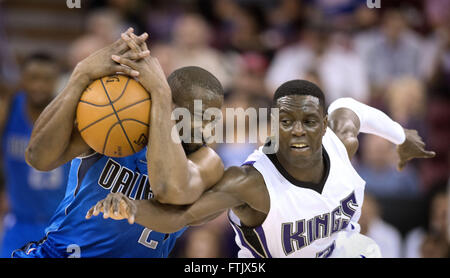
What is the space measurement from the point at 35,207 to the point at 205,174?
3492 mm

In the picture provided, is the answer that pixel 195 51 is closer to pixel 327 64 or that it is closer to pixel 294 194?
pixel 327 64

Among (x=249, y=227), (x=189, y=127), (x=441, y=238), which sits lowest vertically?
(x=441, y=238)

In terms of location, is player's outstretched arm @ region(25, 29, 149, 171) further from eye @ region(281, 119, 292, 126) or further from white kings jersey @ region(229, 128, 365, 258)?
white kings jersey @ region(229, 128, 365, 258)

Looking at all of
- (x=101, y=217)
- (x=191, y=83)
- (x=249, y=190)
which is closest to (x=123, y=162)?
Result: (x=101, y=217)

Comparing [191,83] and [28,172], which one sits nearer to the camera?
[191,83]

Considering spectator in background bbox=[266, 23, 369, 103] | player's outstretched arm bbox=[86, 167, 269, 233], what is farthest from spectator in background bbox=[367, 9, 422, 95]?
player's outstretched arm bbox=[86, 167, 269, 233]

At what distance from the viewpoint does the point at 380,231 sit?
24.7 ft

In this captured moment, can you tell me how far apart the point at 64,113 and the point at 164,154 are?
656mm

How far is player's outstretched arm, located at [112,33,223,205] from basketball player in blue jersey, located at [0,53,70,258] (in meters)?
3.02

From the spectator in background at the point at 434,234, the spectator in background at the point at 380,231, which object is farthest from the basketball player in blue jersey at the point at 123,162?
the spectator in background at the point at 434,234

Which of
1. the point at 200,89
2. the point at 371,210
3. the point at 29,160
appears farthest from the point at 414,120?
the point at 29,160

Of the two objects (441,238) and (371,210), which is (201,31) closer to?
(371,210)

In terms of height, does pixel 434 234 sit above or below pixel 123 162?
below

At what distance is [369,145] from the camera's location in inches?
315
